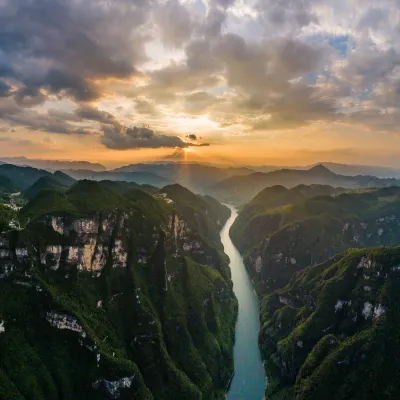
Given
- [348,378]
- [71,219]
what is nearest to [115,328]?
[71,219]

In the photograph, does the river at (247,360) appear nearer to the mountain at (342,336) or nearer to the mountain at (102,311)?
the mountain at (342,336)

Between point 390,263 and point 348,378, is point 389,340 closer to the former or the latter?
point 348,378

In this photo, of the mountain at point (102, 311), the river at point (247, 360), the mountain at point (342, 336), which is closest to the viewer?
the mountain at point (102, 311)

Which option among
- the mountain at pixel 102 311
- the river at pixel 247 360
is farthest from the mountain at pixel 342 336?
the mountain at pixel 102 311

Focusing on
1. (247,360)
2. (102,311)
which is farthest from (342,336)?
(102,311)

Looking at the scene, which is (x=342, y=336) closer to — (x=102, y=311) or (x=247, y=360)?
(x=247, y=360)

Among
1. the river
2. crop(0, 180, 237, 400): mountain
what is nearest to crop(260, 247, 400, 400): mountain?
the river
